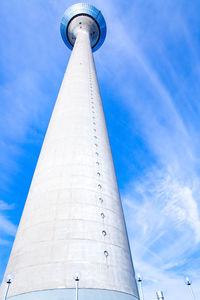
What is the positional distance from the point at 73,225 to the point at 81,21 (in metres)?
44.7

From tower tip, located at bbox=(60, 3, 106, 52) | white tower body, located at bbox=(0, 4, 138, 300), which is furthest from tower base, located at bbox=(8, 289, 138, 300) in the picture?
tower tip, located at bbox=(60, 3, 106, 52)

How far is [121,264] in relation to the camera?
1451 cm

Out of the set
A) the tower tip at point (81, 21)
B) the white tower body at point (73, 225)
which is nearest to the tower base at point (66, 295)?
the white tower body at point (73, 225)

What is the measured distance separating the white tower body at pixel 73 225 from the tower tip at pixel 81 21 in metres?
31.3

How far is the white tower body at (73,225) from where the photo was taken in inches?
490

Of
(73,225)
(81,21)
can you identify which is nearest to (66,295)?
(73,225)

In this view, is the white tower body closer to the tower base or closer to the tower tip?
the tower base

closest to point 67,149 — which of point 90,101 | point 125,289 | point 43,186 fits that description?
point 43,186

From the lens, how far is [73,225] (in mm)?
14523

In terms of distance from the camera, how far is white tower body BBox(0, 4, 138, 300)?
40.8 ft

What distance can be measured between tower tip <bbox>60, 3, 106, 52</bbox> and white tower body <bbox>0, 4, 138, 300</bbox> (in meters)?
31.3

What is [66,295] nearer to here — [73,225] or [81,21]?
[73,225]

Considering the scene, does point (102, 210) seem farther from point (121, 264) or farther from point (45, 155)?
point (45, 155)

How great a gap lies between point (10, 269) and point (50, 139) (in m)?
11.2
